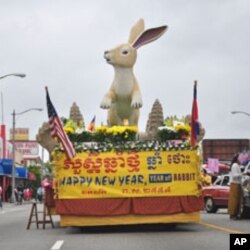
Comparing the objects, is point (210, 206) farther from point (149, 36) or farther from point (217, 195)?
point (149, 36)

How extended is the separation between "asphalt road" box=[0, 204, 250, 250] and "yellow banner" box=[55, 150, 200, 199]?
1.01 metres

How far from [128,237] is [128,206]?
1.41 metres

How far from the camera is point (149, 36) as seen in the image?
65.0 ft

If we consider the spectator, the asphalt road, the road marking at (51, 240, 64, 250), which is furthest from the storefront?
the road marking at (51, 240, 64, 250)

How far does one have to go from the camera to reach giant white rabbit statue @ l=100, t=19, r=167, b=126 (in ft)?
64.0

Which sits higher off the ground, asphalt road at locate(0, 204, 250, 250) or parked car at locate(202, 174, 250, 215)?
parked car at locate(202, 174, 250, 215)

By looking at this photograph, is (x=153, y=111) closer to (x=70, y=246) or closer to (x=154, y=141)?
(x=154, y=141)

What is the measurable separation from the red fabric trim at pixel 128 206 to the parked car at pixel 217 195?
33.8 ft

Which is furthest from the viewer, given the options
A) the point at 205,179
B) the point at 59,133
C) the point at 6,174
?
the point at 6,174

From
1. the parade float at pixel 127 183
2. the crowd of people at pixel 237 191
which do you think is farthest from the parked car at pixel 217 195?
the parade float at pixel 127 183

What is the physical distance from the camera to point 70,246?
13.2m

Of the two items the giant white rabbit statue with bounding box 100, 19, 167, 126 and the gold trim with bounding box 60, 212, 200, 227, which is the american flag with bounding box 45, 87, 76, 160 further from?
the giant white rabbit statue with bounding box 100, 19, 167, 126

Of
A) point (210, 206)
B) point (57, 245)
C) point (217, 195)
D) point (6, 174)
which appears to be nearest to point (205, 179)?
point (217, 195)

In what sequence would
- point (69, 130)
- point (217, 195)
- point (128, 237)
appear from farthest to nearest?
point (217, 195)
point (69, 130)
point (128, 237)
